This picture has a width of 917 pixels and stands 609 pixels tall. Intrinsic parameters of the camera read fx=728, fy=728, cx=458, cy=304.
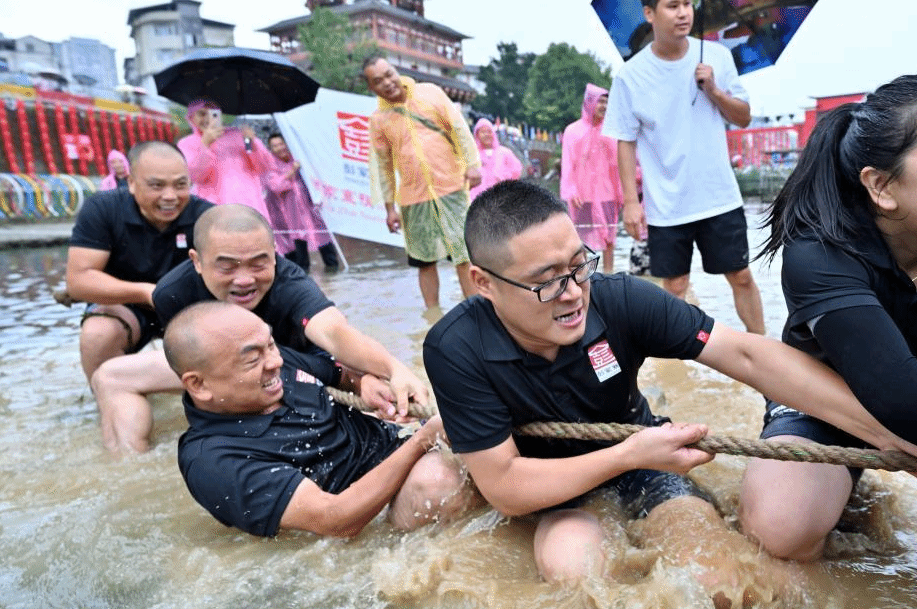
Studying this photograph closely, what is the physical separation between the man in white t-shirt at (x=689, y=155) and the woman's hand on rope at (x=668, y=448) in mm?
2259

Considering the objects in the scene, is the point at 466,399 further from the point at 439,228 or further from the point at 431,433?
the point at 439,228

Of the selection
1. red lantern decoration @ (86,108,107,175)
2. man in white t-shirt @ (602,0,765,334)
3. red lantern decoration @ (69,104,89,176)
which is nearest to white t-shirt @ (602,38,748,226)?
man in white t-shirt @ (602,0,765,334)

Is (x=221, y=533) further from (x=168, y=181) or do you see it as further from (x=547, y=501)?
(x=168, y=181)

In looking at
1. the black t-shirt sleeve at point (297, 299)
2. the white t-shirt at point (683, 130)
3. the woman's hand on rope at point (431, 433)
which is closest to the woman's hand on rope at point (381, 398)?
the woman's hand on rope at point (431, 433)

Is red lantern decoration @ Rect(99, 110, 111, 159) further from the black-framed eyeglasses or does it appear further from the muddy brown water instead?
the black-framed eyeglasses

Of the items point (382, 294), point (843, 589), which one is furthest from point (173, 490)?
point (382, 294)

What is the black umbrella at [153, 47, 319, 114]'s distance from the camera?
20.2 ft

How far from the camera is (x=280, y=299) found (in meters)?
2.99

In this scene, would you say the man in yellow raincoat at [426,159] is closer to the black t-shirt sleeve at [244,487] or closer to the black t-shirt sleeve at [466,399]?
the black t-shirt sleeve at [244,487]

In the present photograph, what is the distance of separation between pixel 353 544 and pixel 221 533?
1.61 ft

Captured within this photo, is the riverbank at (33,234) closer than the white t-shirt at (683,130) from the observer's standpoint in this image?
No

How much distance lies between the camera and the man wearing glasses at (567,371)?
1.73 metres

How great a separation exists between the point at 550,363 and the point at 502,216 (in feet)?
1.31

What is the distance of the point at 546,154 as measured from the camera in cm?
2950
